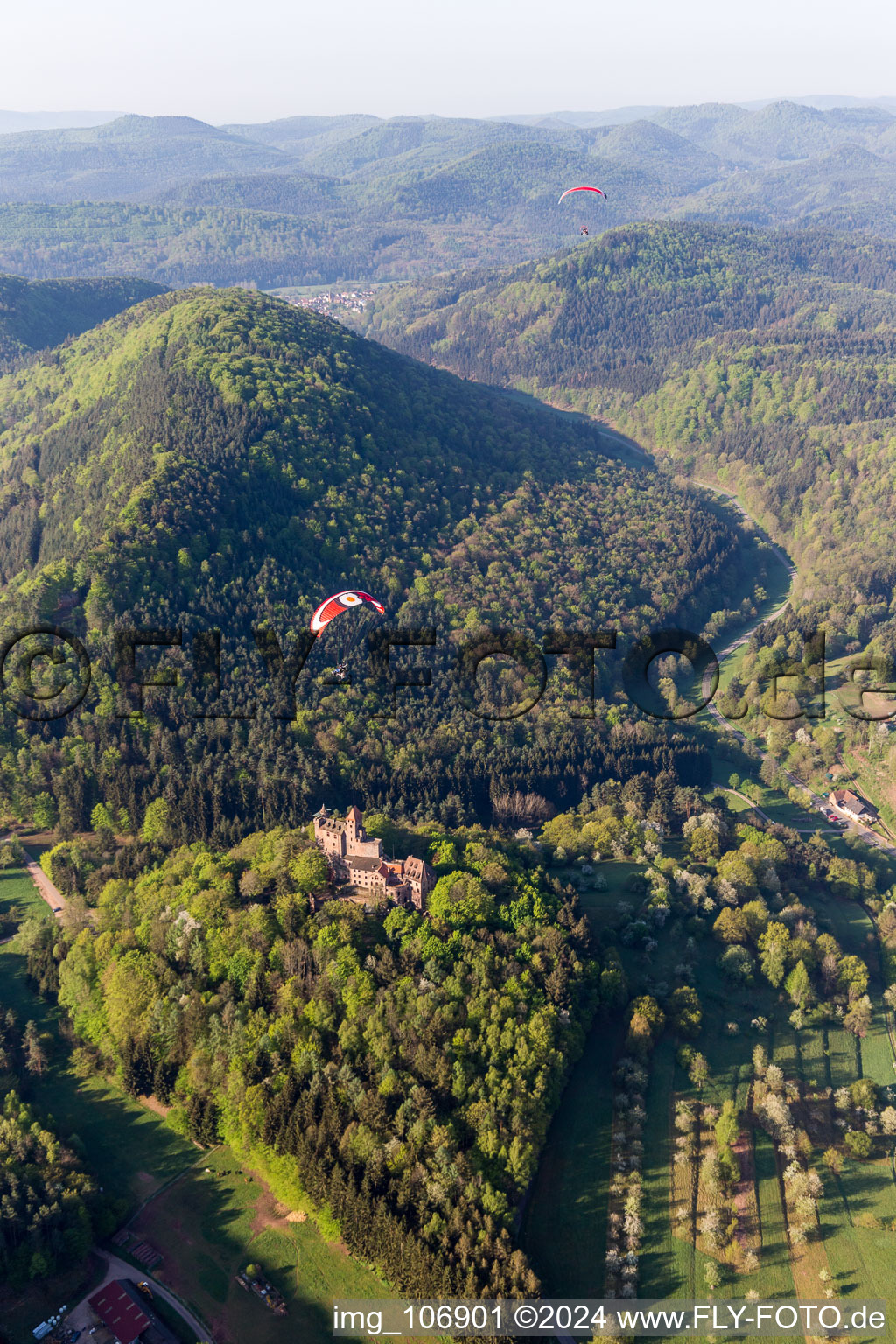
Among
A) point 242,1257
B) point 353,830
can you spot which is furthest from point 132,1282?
point 353,830

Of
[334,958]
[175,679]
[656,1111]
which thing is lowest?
[656,1111]

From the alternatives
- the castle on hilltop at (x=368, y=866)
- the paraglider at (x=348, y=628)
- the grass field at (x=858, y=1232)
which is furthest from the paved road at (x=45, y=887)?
the grass field at (x=858, y=1232)

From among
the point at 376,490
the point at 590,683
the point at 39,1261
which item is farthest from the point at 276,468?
the point at 39,1261

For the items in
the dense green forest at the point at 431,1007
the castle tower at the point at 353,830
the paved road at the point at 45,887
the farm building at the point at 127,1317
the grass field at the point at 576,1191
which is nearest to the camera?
the farm building at the point at 127,1317

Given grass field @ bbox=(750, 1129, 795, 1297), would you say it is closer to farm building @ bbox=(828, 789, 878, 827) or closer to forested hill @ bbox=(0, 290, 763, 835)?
forested hill @ bbox=(0, 290, 763, 835)

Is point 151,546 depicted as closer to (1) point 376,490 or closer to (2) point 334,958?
(1) point 376,490

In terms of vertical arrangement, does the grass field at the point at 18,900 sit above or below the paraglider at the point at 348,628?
below

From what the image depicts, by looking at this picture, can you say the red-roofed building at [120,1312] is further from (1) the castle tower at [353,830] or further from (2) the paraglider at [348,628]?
(2) the paraglider at [348,628]

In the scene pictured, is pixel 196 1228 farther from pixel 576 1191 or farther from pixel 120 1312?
pixel 576 1191
